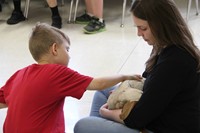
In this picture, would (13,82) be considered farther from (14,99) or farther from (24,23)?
(24,23)

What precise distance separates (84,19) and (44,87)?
257 cm

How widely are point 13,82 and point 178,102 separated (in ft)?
2.21

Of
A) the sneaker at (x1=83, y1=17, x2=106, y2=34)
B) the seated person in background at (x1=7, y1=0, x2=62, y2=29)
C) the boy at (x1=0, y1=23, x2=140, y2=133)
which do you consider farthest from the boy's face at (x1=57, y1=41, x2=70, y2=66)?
the seated person in background at (x1=7, y1=0, x2=62, y2=29)

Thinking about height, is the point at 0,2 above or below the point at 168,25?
below

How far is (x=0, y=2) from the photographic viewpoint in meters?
4.70

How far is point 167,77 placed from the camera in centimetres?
124

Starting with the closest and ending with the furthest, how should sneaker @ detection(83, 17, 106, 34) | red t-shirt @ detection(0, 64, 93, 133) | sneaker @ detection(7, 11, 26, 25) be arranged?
red t-shirt @ detection(0, 64, 93, 133)
sneaker @ detection(83, 17, 106, 34)
sneaker @ detection(7, 11, 26, 25)

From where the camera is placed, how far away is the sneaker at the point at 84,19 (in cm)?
382

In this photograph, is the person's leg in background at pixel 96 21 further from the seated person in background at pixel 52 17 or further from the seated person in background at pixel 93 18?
the seated person in background at pixel 52 17

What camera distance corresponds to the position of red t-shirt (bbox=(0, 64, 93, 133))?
1.37 meters

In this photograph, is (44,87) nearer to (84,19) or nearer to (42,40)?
(42,40)

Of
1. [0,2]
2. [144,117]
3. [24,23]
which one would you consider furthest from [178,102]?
[0,2]

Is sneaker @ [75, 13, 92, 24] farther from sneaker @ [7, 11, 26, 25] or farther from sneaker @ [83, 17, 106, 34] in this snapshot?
sneaker @ [7, 11, 26, 25]

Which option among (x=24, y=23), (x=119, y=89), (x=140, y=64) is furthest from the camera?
(x=24, y=23)
